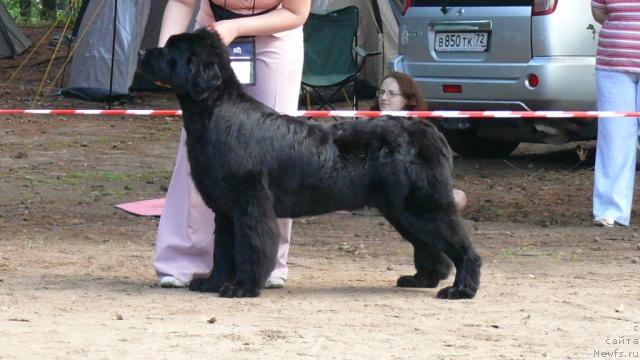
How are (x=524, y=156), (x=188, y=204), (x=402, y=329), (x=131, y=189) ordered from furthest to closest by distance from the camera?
(x=524, y=156) → (x=131, y=189) → (x=188, y=204) → (x=402, y=329)

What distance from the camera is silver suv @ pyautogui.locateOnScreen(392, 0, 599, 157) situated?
10289 millimetres

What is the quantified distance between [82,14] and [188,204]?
1003 centimetres

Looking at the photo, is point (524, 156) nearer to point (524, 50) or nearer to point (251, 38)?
point (524, 50)

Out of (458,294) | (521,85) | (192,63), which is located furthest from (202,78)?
(521,85)

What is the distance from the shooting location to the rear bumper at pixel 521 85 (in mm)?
10281

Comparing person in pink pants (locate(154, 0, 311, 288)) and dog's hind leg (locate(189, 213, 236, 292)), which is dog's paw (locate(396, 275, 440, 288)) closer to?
person in pink pants (locate(154, 0, 311, 288))

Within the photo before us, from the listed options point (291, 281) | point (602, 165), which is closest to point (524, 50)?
point (602, 165)

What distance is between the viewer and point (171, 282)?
6250mm

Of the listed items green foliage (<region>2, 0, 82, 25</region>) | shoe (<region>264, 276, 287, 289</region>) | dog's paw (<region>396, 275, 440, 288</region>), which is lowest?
green foliage (<region>2, 0, 82, 25</region>)

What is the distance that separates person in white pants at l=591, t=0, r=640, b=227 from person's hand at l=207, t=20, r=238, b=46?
339 centimetres

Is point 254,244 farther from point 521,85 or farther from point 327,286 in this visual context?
point 521,85

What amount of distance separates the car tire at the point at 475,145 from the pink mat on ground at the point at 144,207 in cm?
364

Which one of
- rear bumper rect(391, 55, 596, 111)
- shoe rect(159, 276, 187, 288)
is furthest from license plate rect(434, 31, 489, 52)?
shoe rect(159, 276, 187, 288)

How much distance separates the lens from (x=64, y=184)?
1023 cm
